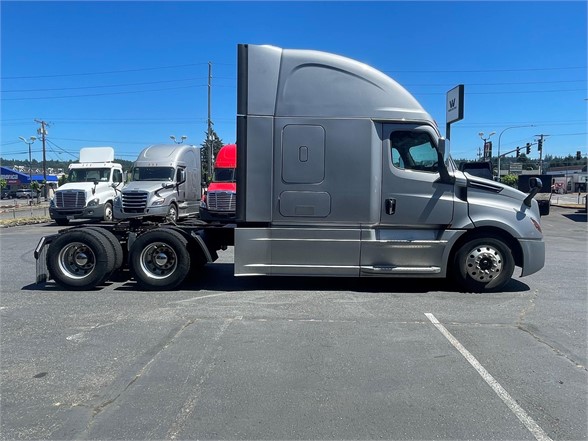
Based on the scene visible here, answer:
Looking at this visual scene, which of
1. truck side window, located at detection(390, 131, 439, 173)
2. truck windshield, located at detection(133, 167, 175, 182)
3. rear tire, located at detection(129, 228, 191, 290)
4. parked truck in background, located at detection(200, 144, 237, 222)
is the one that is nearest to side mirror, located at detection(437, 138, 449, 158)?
truck side window, located at detection(390, 131, 439, 173)

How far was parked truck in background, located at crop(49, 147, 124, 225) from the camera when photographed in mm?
21000

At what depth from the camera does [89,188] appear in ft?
69.6

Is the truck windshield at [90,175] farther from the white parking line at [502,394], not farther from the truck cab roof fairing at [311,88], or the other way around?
the white parking line at [502,394]

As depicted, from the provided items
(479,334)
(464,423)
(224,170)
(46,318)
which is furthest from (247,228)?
(224,170)

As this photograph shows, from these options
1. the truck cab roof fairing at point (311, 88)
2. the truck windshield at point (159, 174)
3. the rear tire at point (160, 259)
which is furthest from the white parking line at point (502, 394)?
the truck windshield at point (159, 174)

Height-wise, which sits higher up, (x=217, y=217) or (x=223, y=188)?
(x=223, y=188)

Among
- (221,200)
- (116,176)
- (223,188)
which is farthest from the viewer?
(116,176)

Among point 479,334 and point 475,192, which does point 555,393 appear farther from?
point 475,192

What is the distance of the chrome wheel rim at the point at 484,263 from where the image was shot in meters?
7.69

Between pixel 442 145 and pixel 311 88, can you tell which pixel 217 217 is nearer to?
pixel 311 88

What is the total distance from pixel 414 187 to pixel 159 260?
175 inches

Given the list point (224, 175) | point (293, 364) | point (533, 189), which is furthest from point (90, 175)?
point (293, 364)

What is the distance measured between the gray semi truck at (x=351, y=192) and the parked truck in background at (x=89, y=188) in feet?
46.4

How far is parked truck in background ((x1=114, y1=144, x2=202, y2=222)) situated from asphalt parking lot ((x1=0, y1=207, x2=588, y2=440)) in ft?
31.2
